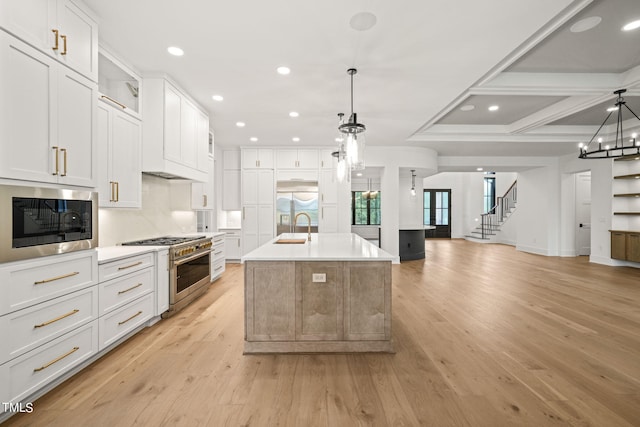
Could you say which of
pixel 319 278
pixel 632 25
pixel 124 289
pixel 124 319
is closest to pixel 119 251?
pixel 124 289

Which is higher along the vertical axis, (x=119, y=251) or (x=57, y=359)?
(x=119, y=251)

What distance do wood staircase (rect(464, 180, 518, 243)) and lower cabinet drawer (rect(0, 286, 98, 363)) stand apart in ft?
41.5

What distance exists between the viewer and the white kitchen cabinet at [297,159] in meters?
6.84

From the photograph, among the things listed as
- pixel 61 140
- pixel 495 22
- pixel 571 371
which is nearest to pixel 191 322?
pixel 61 140

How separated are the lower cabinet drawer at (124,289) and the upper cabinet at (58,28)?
5.62 ft

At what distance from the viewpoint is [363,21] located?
2.46m

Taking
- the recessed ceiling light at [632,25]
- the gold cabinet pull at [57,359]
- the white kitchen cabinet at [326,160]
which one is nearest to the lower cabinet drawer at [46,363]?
the gold cabinet pull at [57,359]

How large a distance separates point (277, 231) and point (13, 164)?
16.9 feet

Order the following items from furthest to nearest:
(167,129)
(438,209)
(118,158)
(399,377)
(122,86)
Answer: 1. (438,209)
2. (167,129)
3. (122,86)
4. (118,158)
5. (399,377)

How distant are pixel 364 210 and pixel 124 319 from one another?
9.54m

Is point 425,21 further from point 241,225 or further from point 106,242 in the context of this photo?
point 241,225

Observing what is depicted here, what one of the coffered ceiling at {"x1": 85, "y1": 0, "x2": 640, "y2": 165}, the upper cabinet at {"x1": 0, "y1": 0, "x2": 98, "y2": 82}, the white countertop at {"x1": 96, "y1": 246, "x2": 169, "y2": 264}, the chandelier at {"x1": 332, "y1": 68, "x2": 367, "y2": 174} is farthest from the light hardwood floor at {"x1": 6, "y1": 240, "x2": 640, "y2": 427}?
the coffered ceiling at {"x1": 85, "y1": 0, "x2": 640, "y2": 165}

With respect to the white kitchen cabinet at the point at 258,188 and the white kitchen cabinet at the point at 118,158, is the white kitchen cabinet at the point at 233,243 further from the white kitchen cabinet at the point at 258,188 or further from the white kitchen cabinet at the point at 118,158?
the white kitchen cabinet at the point at 118,158

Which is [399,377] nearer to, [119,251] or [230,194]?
[119,251]
